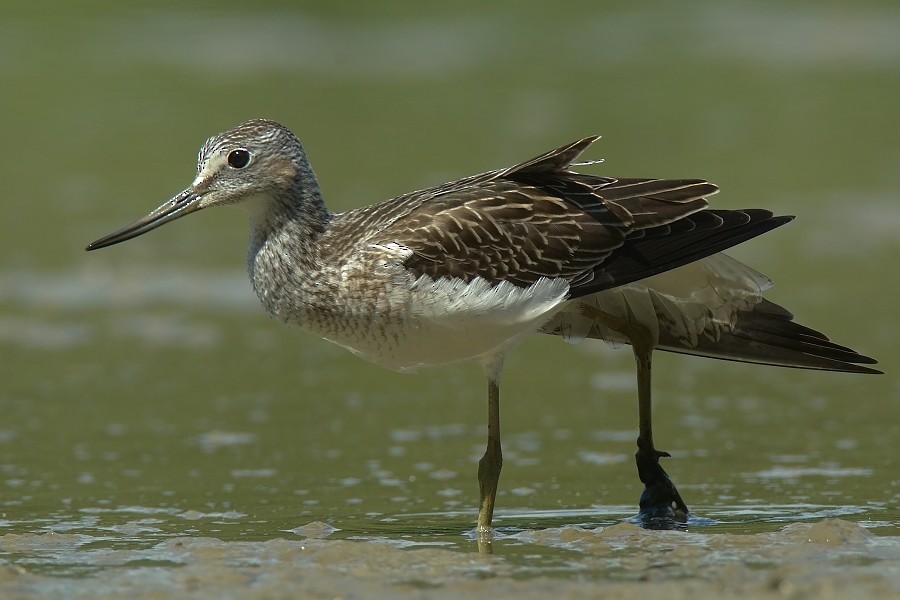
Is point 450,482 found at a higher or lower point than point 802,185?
lower

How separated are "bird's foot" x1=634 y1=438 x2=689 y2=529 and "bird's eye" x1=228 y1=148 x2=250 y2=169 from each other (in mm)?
2443

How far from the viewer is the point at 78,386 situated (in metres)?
10.4

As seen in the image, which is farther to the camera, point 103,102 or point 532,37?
point 532,37

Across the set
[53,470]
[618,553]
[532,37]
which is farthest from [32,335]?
[532,37]

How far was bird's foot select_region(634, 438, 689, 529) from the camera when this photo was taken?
7.50 meters

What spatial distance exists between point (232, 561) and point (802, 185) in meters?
10.5

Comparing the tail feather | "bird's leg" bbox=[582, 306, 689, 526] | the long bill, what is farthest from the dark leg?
the long bill

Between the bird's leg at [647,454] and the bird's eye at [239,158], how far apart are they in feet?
6.04

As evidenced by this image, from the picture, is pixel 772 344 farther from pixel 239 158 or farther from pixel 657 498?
pixel 239 158

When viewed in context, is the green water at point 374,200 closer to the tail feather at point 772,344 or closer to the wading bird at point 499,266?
the tail feather at point 772,344

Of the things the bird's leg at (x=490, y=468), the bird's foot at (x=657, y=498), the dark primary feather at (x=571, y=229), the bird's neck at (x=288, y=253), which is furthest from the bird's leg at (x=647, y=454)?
the bird's neck at (x=288, y=253)

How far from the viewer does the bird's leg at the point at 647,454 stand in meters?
7.61

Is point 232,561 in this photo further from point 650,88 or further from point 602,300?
point 650,88

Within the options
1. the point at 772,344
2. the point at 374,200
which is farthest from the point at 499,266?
the point at 374,200
